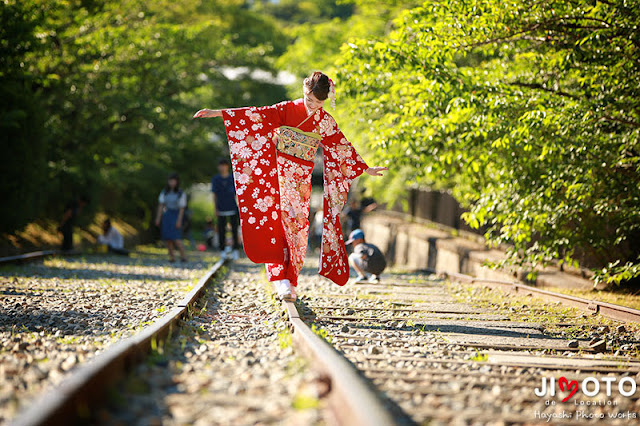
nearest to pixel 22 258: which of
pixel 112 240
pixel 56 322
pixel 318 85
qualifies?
pixel 112 240

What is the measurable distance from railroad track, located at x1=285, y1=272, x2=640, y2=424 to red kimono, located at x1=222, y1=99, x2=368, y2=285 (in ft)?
1.75

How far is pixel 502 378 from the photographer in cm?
347

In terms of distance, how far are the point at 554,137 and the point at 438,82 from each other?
1504mm

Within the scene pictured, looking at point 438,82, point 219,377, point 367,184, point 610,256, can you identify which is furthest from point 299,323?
point 367,184

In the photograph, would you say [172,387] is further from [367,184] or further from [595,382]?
[367,184]

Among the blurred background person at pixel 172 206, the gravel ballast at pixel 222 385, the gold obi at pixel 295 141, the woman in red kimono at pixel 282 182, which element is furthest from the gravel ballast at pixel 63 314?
the gold obi at pixel 295 141

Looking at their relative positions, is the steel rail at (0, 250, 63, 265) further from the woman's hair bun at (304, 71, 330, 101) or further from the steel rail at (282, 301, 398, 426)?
the steel rail at (282, 301, 398, 426)

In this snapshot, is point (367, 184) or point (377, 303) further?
point (367, 184)

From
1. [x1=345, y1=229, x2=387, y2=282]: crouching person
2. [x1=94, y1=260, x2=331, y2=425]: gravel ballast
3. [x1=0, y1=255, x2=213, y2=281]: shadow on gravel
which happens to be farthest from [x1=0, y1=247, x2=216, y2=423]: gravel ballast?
[x1=345, y1=229, x2=387, y2=282]: crouching person

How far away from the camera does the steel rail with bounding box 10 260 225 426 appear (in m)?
2.12

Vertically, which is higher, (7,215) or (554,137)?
(554,137)

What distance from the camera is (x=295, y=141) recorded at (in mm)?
5844

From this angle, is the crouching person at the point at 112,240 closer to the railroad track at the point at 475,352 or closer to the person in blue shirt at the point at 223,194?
the person in blue shirt at the point at 223,194

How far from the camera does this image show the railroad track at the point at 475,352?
288 centimetres
